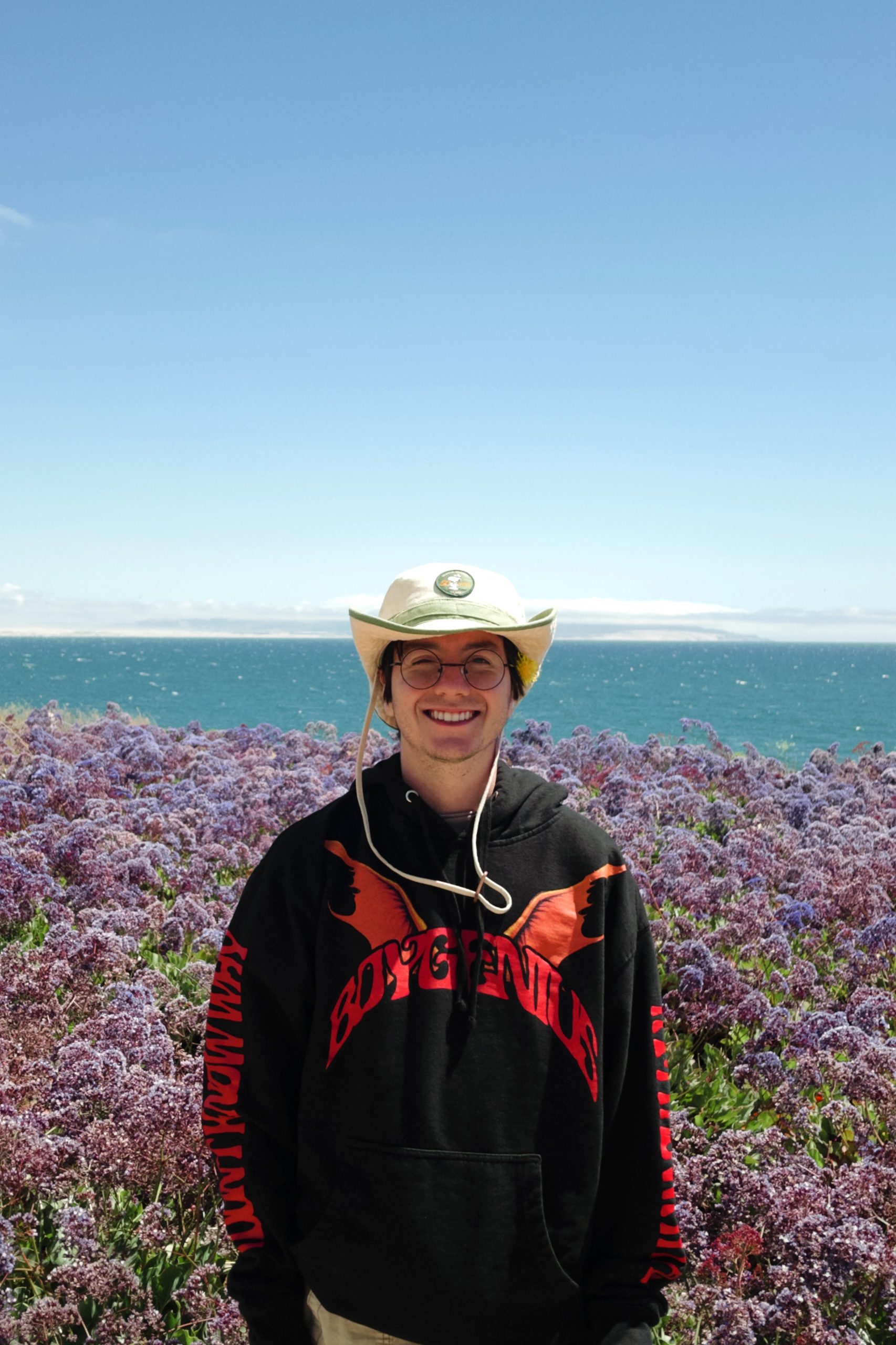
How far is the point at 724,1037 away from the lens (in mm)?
5250

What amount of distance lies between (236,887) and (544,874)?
4963 mm

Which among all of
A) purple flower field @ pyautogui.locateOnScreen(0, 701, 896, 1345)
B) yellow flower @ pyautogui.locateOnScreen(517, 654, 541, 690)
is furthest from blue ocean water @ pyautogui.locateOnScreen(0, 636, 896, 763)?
yellow flower @ pyautogui.locateOnScreen(517, 654, 541, 690)

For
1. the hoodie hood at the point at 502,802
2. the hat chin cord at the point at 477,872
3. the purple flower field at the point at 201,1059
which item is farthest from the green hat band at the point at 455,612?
the purple flower field at the point at 201,1059

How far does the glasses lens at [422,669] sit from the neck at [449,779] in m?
0.18

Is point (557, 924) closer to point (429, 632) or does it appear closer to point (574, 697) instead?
point (429, 632)

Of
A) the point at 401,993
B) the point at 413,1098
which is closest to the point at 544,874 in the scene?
the point at 401,993

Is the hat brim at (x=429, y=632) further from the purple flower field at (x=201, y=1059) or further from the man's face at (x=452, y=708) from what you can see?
the purple flower field at (x=201, y=1059)

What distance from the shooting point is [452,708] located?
2.38m

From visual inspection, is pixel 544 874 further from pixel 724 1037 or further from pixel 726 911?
pixel 726 911

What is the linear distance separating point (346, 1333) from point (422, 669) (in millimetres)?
1522

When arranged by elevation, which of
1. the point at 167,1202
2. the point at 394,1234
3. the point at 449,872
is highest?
the point at 449,872

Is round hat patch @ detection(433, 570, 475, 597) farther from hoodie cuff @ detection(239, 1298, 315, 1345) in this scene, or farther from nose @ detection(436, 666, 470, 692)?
hoodie cuff @ detection(239, 1298, 315, 1345)

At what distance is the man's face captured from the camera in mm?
2371

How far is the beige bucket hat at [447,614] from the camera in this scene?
2.34 meters
